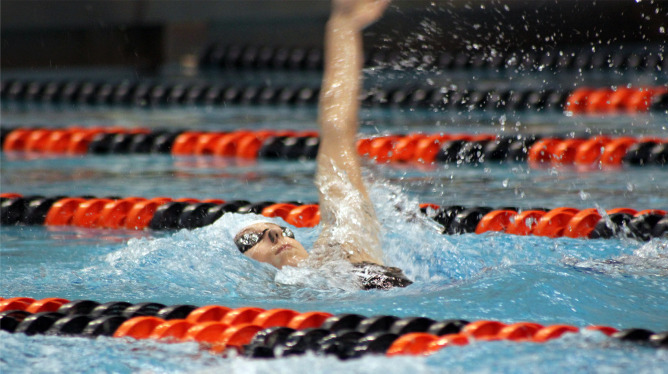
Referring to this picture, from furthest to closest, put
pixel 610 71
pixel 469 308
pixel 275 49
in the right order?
pixel 275 49 < pixel 610 71 < pixel 469 308

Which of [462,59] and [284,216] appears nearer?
[284,216]

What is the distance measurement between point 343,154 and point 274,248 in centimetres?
41

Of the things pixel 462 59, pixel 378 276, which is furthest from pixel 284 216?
pixel 462 59

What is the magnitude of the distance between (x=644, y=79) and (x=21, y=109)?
5061mm

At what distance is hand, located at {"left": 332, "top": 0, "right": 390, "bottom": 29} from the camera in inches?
118

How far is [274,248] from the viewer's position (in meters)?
3.06

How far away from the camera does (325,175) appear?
10.6 feet

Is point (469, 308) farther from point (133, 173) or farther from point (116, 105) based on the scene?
point (116, 105)

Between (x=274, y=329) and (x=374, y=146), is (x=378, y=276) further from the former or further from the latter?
(x=374, y=146)

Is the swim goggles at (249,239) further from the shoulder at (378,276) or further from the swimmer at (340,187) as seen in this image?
the shoulder at (378,276)

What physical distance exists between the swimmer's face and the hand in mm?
736

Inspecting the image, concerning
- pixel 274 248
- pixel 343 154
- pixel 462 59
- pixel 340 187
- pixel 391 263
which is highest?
pixel 462 59

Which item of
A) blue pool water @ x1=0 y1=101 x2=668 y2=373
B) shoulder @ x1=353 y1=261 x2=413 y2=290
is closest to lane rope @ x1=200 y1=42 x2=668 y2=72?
blue pool water @ x1=0 y1=101 x2=668 y2=373

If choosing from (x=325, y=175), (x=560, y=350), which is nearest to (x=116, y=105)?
(x=325, y=175)
